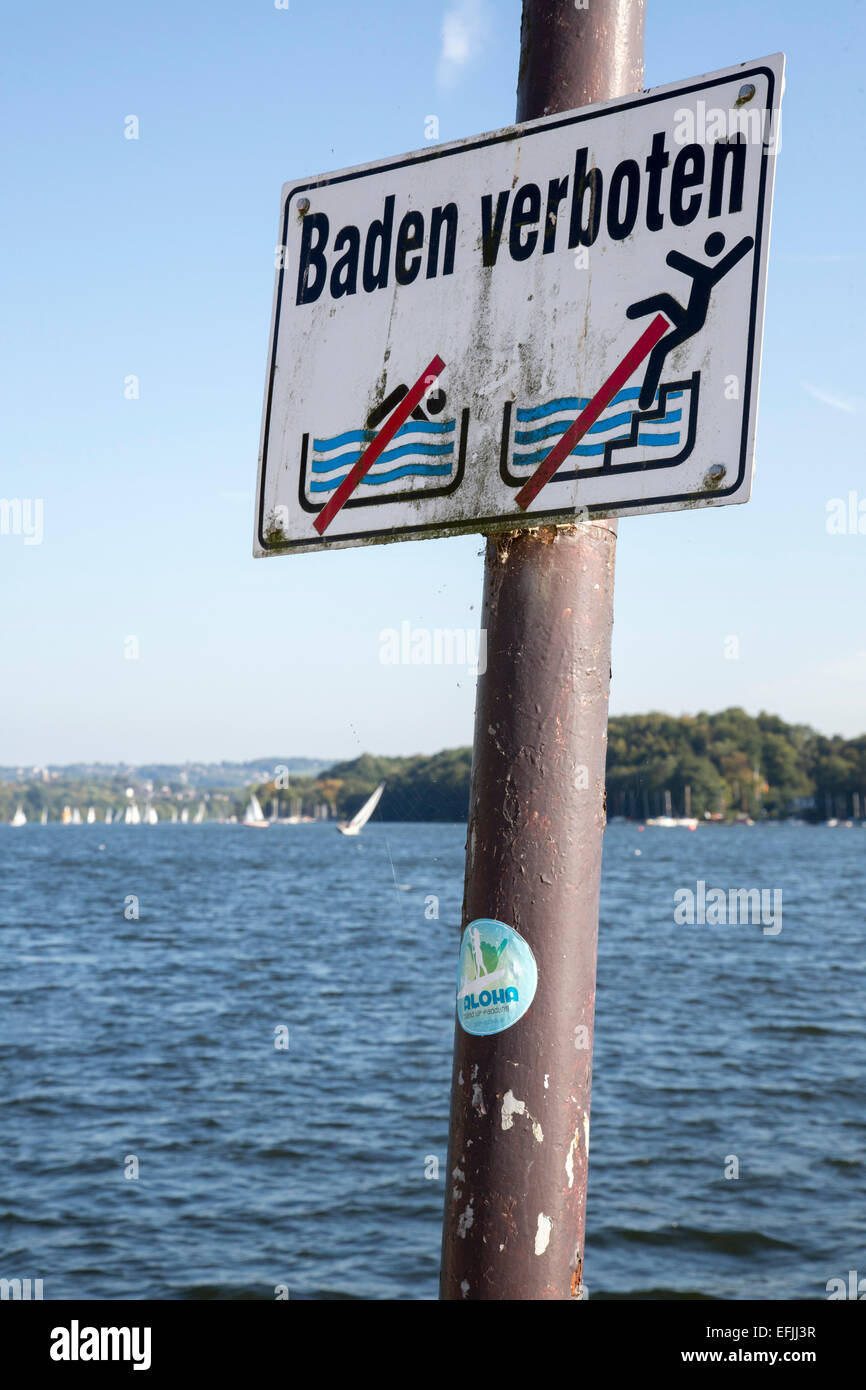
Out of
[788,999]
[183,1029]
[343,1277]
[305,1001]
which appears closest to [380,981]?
[305,1001]

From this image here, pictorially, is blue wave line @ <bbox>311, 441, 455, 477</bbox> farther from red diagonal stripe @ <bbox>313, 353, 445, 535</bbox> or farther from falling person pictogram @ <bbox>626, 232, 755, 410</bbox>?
falling person pictogram @ <bbox>626, 232, 755, 410</bbox>

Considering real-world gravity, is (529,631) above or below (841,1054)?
above

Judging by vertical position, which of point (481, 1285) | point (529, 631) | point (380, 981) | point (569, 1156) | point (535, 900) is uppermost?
point (529, 631)

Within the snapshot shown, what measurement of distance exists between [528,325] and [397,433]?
29cm

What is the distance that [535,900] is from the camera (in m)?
1.91

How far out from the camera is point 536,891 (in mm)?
1912

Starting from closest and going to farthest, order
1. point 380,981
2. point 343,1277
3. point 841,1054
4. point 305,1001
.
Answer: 1. point 343,1277
2. point 841,1054
3. point 305,1001
4. point 380,981

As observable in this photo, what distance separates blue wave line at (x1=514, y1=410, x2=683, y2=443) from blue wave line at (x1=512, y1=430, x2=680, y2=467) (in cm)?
2

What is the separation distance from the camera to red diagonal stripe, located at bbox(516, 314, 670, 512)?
189 centimetres

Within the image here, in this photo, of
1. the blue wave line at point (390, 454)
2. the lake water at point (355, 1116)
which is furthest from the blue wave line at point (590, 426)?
the lake water at point (355, 1116)

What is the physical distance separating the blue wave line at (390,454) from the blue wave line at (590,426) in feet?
0.45

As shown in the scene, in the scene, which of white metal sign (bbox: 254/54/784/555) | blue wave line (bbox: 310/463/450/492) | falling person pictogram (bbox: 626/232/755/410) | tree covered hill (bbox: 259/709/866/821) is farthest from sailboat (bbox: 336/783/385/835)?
falling person pictogram (bbox: 626/232/755/410)

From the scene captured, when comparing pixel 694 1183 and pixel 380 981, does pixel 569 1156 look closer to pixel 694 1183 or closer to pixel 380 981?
pixel 694 1183
